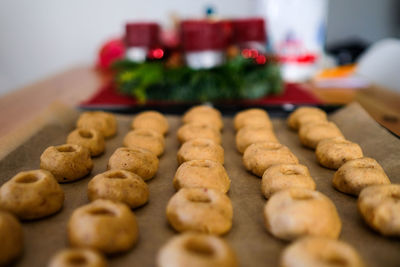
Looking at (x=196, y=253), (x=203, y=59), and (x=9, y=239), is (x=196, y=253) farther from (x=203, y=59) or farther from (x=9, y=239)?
(x=203, y=59)

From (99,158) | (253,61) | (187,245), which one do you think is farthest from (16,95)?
(187,245)

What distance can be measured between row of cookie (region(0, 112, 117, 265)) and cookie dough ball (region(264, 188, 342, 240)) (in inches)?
33.1

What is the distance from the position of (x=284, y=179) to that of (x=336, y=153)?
1.39 ft

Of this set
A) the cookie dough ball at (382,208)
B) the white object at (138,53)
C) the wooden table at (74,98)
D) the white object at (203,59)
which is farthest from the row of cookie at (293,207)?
the white object at (138,53)

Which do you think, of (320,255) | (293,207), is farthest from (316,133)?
(320,255)

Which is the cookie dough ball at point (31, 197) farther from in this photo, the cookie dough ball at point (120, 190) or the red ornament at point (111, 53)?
the red ornament at point (111, 53)

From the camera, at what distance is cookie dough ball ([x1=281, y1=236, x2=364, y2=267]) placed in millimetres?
1043

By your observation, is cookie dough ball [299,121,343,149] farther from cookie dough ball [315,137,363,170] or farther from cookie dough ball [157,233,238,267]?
cookie dough ball [157,233,238,267]

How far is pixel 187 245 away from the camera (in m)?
1.10

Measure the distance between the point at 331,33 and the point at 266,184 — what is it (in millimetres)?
5461

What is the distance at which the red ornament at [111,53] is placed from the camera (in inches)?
157

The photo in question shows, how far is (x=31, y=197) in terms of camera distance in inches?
55.8

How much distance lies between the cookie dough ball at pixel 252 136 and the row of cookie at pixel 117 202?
17.6 inches

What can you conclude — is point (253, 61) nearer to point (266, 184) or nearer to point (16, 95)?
point (266, 184)
